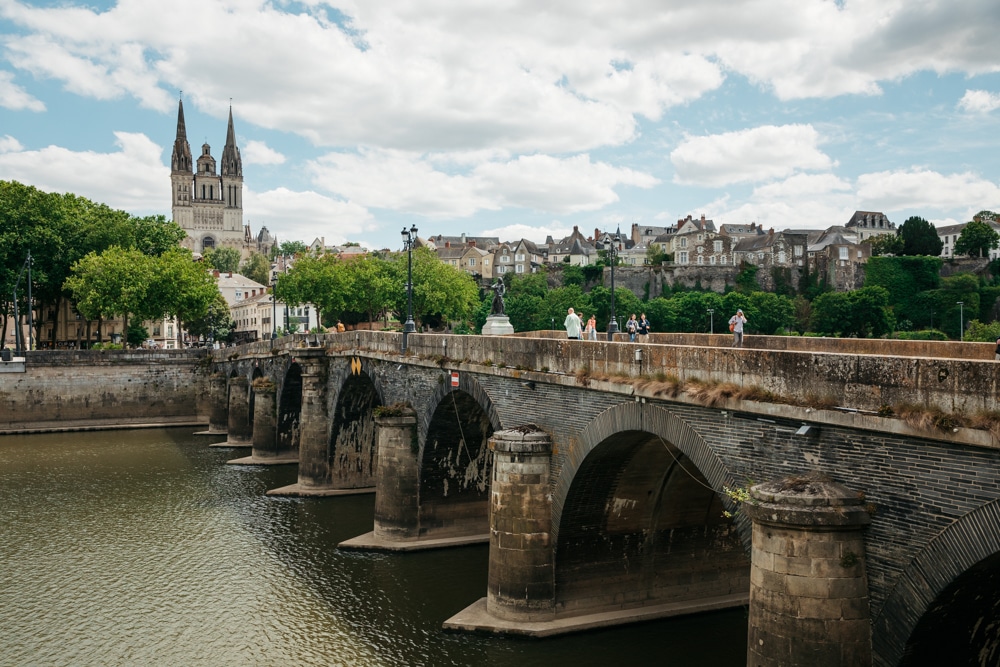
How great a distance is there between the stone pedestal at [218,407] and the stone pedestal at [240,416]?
19.2 feet

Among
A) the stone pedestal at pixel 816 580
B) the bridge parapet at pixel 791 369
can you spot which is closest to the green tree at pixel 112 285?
the bridge parapet at pixel 791 369

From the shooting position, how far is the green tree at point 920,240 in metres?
118

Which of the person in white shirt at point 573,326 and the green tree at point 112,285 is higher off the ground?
the green tree at point 112,285

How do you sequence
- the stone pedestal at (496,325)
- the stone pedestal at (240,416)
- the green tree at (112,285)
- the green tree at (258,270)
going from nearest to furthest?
the stone pedestal at (496,325), the stone pedestal at (240,416), the green tree at (112,285), the green tree at (258,270)

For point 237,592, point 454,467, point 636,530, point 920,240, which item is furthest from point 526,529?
point 920,240

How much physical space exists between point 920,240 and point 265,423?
101 m

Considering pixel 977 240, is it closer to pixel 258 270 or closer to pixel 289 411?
A: pixel 289 411

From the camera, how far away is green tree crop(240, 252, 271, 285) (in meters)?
184

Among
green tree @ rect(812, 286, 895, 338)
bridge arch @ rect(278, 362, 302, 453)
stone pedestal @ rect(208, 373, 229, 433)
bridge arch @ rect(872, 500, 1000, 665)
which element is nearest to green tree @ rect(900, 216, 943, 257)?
green tree @ rect(812, 286, 895, 338)

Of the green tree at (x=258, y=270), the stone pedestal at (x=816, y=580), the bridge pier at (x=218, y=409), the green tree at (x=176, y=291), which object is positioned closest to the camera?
the stone pedestal at (x=816, y=580)

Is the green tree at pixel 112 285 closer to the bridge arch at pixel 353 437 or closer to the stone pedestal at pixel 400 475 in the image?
the bridge arch at pixel 353 437

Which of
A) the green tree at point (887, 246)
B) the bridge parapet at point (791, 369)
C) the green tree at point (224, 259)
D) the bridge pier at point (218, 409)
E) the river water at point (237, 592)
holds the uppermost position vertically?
the green tree at point (224, 259)

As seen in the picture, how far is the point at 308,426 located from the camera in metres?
38.0

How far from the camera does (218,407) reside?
61750 mm
